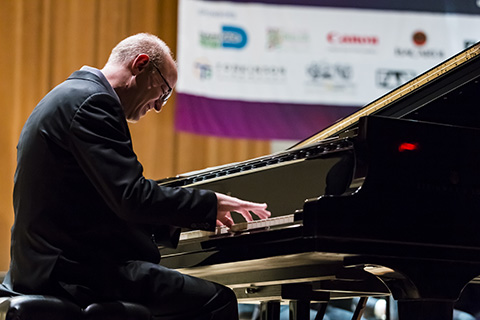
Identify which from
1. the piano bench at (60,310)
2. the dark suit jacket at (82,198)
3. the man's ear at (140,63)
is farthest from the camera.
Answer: the man's ear at (140,63)

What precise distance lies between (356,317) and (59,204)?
146 cm

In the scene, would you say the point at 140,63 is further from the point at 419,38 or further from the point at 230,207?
the point at 419,38

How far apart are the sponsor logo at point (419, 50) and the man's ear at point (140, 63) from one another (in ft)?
13.3

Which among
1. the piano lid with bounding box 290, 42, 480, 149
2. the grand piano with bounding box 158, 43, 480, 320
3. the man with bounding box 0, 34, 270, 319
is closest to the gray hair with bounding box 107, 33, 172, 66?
the man with bounding box 0, 34, 270, 319

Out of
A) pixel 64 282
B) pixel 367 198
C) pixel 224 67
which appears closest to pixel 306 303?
pixel 367 198

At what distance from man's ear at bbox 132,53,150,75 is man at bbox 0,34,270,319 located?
191 mm

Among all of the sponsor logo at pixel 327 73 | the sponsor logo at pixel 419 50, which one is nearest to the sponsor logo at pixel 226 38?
the sponsor logo at pixel 327 73

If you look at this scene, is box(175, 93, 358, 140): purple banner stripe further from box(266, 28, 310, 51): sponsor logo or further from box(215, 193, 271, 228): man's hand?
box(215, 193, 271, 228): man's hand

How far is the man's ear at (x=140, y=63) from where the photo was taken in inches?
93.1

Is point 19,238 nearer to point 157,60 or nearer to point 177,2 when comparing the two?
point 157,60

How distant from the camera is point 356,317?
3.09 metres

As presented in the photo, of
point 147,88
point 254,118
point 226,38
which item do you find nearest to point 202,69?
point 226,38

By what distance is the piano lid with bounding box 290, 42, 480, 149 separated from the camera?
238cm

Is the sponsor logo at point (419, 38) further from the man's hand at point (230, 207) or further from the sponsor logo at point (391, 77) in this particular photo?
the man's hand at point (230, 207)
